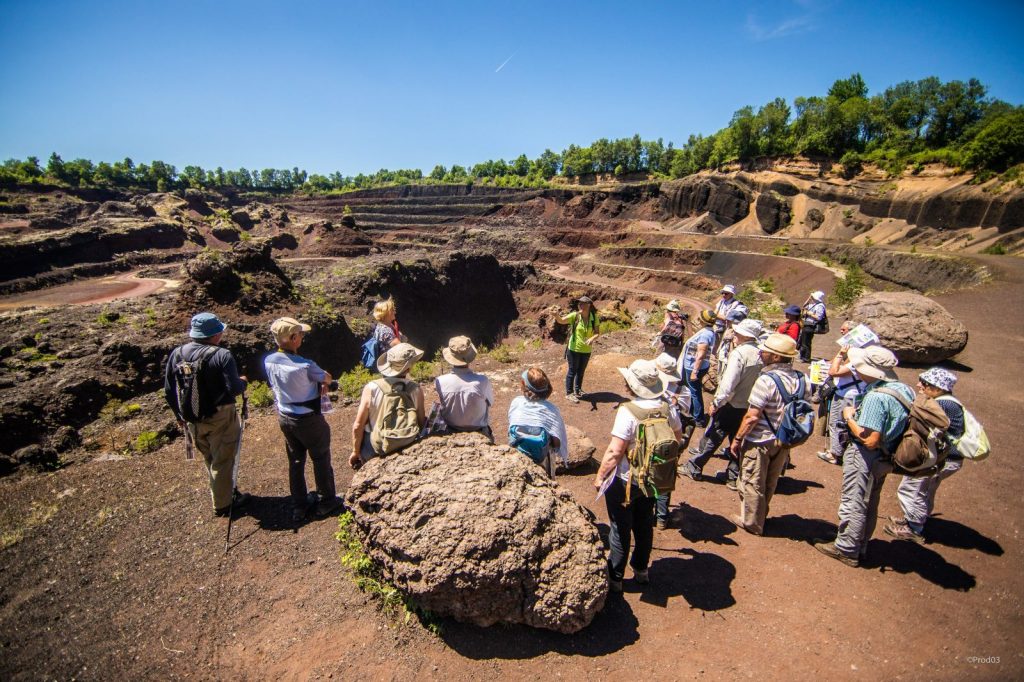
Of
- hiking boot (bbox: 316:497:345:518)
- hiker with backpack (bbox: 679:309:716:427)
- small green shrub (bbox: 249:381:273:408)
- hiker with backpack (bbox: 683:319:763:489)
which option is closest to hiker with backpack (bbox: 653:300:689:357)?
hiker with backpack (bbox: 679:309:716:427)

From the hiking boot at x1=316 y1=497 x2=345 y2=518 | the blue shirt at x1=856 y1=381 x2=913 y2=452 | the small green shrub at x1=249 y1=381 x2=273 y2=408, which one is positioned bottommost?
the small green shrub at x1=249 y1=381 x2=273 y2=408

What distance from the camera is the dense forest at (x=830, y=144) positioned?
1286 inches

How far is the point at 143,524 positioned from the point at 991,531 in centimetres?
913

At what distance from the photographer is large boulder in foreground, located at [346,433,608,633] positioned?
3.15 meters

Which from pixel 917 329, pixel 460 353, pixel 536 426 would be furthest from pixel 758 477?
pixel 917 329

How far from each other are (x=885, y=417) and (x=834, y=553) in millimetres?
1460

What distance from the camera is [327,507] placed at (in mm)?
4879

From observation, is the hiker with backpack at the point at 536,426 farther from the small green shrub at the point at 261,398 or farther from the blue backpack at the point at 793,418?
the small green shrub at the point at 261,398

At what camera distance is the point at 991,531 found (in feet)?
15.2

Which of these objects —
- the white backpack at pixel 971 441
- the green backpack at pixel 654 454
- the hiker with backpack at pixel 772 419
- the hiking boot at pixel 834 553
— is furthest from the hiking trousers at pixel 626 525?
the white backpack at pixel 971 441

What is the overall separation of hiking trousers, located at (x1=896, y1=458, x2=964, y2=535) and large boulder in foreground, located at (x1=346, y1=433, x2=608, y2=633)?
3540 millimetres

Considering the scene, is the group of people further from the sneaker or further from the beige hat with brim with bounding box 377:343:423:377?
the sneaker

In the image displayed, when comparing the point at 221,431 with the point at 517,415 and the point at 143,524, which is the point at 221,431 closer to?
the point at 143,524

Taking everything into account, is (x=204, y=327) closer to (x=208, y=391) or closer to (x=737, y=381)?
(x=208, y=391)
